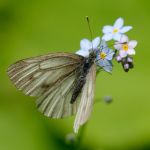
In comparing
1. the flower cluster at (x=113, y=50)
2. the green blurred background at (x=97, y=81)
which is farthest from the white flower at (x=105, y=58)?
the green blurred background at (x=97, y=81)

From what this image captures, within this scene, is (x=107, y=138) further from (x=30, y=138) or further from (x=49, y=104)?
(x=49, y=104)

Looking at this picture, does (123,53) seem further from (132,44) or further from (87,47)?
(87,47)

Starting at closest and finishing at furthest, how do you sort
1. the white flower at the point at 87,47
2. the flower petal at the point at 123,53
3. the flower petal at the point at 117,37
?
the flower petal at the point at 123,53 → the flower petal at the point at 117,37 → the white flower at the point at 87,47

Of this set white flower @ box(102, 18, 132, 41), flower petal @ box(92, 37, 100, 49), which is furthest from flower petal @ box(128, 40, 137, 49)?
flower petal @ box(92, 37, 100, 49)

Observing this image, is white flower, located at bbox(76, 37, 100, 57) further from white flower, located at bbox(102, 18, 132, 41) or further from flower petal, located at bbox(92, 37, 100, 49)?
white flower, located at bbox(102, 18, 132, 41)

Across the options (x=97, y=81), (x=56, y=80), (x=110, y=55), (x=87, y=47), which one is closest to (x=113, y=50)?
(x=110, y=55)

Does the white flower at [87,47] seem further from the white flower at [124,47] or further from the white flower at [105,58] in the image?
the white flower at [124,47]

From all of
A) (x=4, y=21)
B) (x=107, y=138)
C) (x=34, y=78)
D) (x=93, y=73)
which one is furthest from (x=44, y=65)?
(x=4, y=21)
